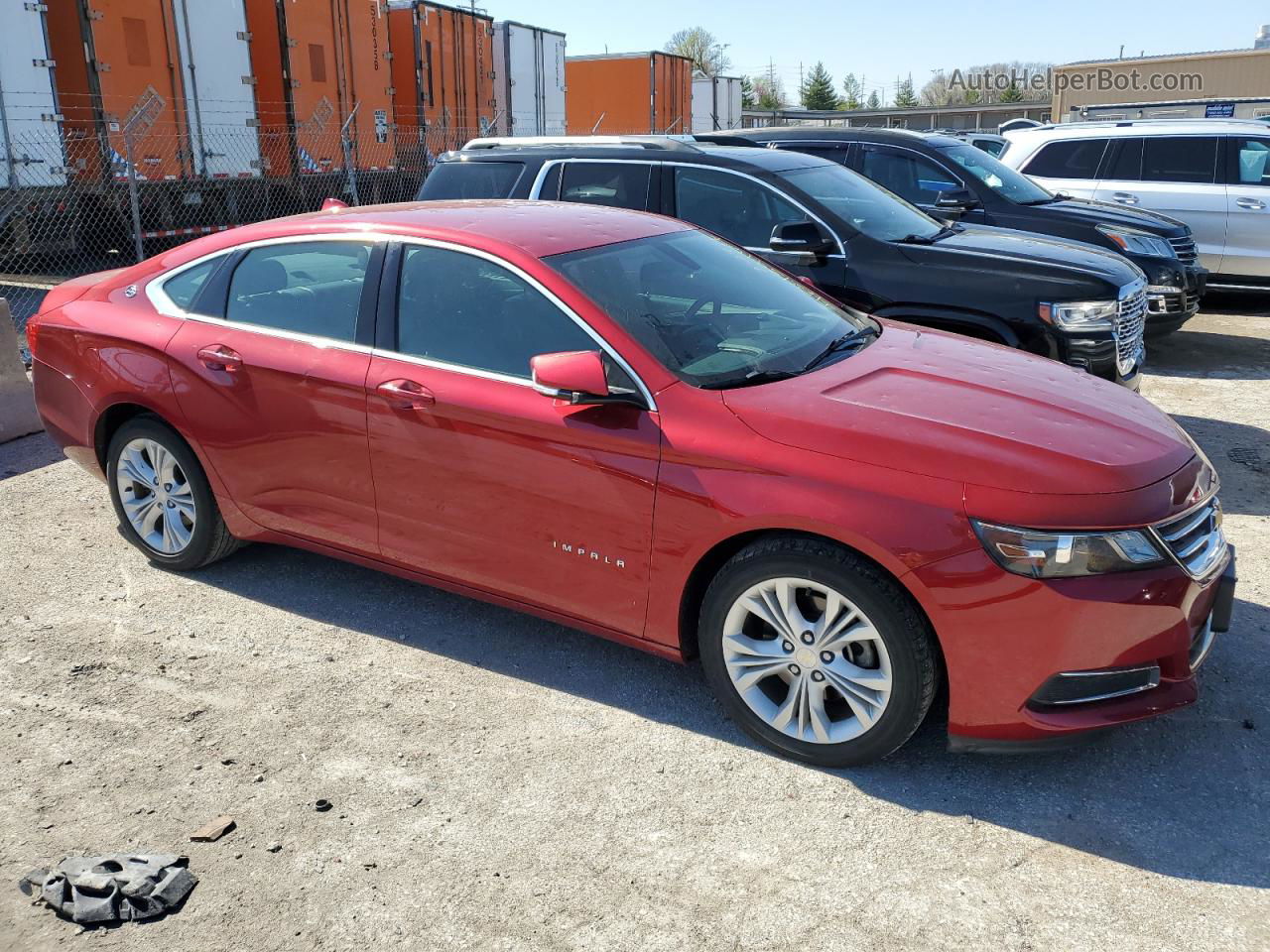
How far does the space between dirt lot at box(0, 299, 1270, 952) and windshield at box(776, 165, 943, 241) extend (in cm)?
317

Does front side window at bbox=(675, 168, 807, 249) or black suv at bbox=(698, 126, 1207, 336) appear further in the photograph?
black suv at bbox=(698, 126, 1207, 336)

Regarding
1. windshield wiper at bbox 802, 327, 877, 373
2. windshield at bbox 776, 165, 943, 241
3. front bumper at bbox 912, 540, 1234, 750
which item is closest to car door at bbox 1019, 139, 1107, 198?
windshield at bbox 776, 165, 943, 241

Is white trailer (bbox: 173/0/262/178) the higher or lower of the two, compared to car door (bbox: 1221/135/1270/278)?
higher

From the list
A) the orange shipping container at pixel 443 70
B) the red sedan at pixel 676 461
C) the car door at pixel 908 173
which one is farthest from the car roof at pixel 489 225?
the orange shipping container at pixel 443 70

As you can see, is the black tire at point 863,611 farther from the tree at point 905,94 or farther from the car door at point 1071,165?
the tree at point 905,94

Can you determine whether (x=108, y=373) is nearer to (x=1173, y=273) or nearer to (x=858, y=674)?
(x=858, y=674)

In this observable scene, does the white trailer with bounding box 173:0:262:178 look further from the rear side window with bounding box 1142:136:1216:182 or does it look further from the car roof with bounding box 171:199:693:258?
the rear side window with bounding box 1142:136:1216:182

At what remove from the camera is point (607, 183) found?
23.5ft

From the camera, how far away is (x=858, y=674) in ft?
10.7

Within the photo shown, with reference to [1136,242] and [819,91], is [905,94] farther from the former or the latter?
[1136,242]

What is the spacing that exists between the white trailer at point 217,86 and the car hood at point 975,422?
42.4 ft

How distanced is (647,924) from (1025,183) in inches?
346

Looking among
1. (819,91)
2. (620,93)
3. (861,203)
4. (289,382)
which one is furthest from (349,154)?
(819,91)

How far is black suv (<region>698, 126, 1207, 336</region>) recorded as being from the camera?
351 inches
